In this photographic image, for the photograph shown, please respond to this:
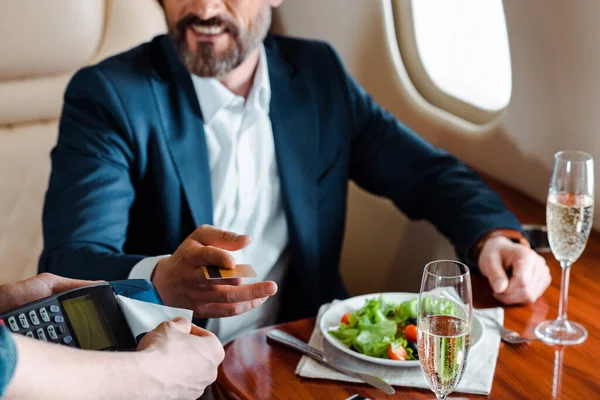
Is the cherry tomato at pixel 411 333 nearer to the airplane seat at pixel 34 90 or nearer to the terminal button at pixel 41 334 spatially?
the terminal button at pixel 41 334

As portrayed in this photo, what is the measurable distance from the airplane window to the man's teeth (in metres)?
0.63

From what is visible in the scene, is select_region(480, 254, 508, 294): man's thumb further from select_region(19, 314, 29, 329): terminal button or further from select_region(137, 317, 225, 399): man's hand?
select_region(19, 314, 29, 329): terminal button

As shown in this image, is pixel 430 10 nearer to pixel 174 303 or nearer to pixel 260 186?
pixel 260 186

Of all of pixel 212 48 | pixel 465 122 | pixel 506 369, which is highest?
pixel 212 48

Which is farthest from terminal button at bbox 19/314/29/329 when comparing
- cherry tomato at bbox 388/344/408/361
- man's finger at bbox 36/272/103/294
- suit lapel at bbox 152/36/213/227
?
suit lapel at bbox 152/36/213/227

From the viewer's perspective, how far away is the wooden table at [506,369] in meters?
1.04

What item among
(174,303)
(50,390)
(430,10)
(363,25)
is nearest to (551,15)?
(430,10)

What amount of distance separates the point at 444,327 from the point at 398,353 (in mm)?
210

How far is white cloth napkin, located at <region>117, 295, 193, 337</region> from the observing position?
3.00 feet

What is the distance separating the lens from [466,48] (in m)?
2.02

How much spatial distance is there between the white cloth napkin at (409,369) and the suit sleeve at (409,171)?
1.48 ft

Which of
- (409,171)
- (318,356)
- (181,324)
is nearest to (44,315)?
(181,324)

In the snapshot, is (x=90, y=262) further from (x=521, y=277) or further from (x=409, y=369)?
(x=521, y=277)

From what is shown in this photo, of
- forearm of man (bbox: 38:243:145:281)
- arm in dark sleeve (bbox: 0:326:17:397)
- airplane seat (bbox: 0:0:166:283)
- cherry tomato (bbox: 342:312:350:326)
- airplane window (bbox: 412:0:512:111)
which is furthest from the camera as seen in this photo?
airplane window (bbox: 412:0:512:111)
